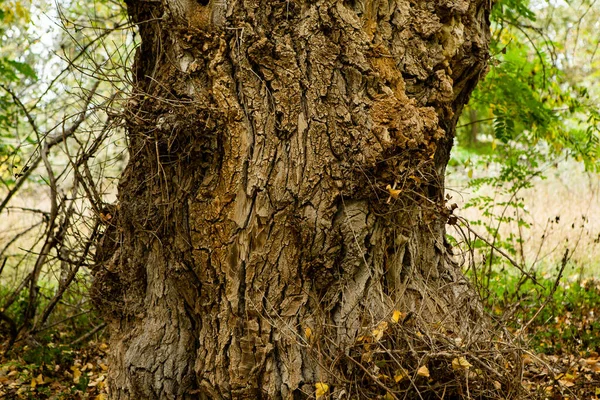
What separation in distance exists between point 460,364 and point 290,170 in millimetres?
1201

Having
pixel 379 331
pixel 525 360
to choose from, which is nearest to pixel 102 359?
pixel 379 331

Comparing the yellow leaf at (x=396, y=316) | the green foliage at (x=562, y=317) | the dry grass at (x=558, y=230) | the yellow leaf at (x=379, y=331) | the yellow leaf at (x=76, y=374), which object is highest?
the dry grass at (x=558, y=230)

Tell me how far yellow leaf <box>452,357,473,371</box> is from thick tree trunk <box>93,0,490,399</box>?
315 millimetres

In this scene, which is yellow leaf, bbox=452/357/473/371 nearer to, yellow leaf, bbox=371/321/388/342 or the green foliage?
yellow leaf, bbox=371/321/388/342

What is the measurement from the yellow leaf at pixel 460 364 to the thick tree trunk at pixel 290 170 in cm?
31

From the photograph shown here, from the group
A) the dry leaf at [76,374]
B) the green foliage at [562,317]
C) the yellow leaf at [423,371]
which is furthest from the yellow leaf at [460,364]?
the dry leaf at [76,374]

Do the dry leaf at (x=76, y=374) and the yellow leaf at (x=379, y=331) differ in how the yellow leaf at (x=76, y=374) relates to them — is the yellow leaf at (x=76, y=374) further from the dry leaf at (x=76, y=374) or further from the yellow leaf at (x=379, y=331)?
the yellow leaf at (x=379, y=331)

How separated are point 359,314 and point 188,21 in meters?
1.69

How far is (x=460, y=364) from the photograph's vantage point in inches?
113

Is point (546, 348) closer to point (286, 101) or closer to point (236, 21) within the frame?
point (286, 101)

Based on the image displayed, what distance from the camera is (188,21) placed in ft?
10.1

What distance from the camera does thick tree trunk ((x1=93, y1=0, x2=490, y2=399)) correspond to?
297 centimetres

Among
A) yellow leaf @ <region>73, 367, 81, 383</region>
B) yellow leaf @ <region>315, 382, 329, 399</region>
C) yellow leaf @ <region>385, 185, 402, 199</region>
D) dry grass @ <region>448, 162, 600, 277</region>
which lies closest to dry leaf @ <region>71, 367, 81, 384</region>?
yellow leaf @ <region>73, 367, 81, 383</region>

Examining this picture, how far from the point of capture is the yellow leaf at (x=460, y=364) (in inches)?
112
